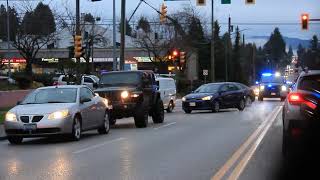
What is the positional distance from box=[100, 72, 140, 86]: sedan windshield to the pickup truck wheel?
1.20m

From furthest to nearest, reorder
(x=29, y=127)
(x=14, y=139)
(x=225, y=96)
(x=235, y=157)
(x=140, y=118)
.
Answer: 1. (x=225, y=96)
2. (x=140, y=118)
3. (x=14, y=139)
4. (x=29, y=127)
5. (x=235, y=157)

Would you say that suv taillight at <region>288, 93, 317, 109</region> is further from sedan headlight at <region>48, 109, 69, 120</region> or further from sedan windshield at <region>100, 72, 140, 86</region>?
sedan windshield at <region>100, 72, 140, 86</region>

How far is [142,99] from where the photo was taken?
21.0 m

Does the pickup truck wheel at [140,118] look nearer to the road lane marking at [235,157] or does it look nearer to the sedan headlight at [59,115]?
the road lane marking at [235,157]

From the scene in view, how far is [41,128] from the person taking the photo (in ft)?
50.9

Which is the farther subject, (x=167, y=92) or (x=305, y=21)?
(x=305, y=21)

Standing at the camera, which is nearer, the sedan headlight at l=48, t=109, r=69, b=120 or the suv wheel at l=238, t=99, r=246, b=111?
the sedan headlight at l=48, t=109, r=69, b=120

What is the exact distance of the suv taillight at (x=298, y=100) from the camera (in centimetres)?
1045

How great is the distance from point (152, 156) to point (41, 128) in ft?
12.7

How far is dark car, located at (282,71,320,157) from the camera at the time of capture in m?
10.3

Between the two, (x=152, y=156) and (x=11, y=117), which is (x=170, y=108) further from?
(x=152, y=156)

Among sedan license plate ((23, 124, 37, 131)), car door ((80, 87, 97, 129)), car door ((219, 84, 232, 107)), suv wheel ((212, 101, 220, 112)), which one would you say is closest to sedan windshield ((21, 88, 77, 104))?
car door ((80, 87, 97, 129))

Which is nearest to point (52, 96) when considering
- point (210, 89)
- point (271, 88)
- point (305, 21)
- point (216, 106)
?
point (216, 106)

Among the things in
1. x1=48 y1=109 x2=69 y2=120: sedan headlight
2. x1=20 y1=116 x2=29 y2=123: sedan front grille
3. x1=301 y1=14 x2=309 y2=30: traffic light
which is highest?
x1=301 y1=14 x2=309 y2=30: traffic light
